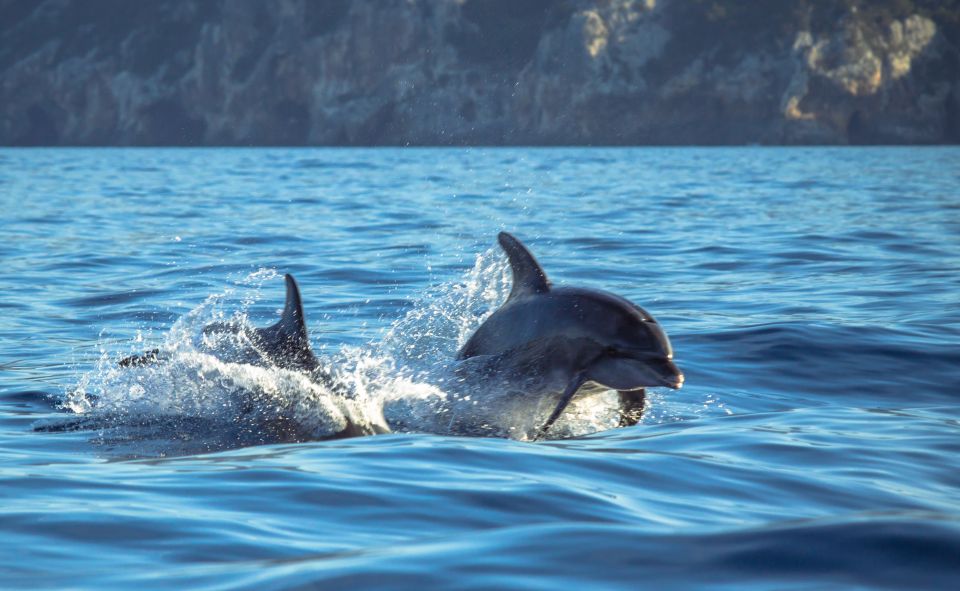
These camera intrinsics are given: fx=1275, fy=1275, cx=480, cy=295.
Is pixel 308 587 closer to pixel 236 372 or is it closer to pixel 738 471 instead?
pixel 738 471

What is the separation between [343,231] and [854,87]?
72.3 metres

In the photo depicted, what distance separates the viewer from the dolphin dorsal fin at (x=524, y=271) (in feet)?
25.2

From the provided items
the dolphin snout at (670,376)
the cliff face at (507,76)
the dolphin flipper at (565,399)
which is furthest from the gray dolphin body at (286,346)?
the cliff face at (507,76)

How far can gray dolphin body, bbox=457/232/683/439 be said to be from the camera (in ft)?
23.4

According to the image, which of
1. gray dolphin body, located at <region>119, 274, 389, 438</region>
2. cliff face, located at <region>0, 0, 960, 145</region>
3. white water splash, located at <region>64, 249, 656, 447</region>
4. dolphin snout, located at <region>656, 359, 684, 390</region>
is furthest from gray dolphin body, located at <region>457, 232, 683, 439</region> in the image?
cliff face, located at <region>0, 0, 960, 145</region>

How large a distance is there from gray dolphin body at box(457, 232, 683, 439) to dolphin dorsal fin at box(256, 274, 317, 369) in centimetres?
107

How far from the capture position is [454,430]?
7176mm

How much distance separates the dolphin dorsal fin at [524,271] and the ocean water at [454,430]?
28.4 inches

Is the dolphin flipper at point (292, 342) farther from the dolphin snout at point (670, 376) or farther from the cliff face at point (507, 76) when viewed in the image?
the cliff face at point (507, 76)

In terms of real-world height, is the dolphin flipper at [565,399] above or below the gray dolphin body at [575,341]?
below

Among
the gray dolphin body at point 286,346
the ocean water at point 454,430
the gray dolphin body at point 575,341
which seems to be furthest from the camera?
the gray dolphin body at point 286,346

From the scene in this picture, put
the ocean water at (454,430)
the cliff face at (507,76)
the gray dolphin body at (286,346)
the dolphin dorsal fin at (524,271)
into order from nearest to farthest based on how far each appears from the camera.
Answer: the ocean water at (454,430)
the gray dolphin body at (286,346)
the dolphin dorsal fin at (524,271)
the cliff face at (507,76)

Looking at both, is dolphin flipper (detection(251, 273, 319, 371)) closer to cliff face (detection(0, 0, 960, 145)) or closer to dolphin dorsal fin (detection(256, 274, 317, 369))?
dolphin dorsal fin (detection(256, 274, 317, 369))

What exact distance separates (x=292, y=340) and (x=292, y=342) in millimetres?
12
